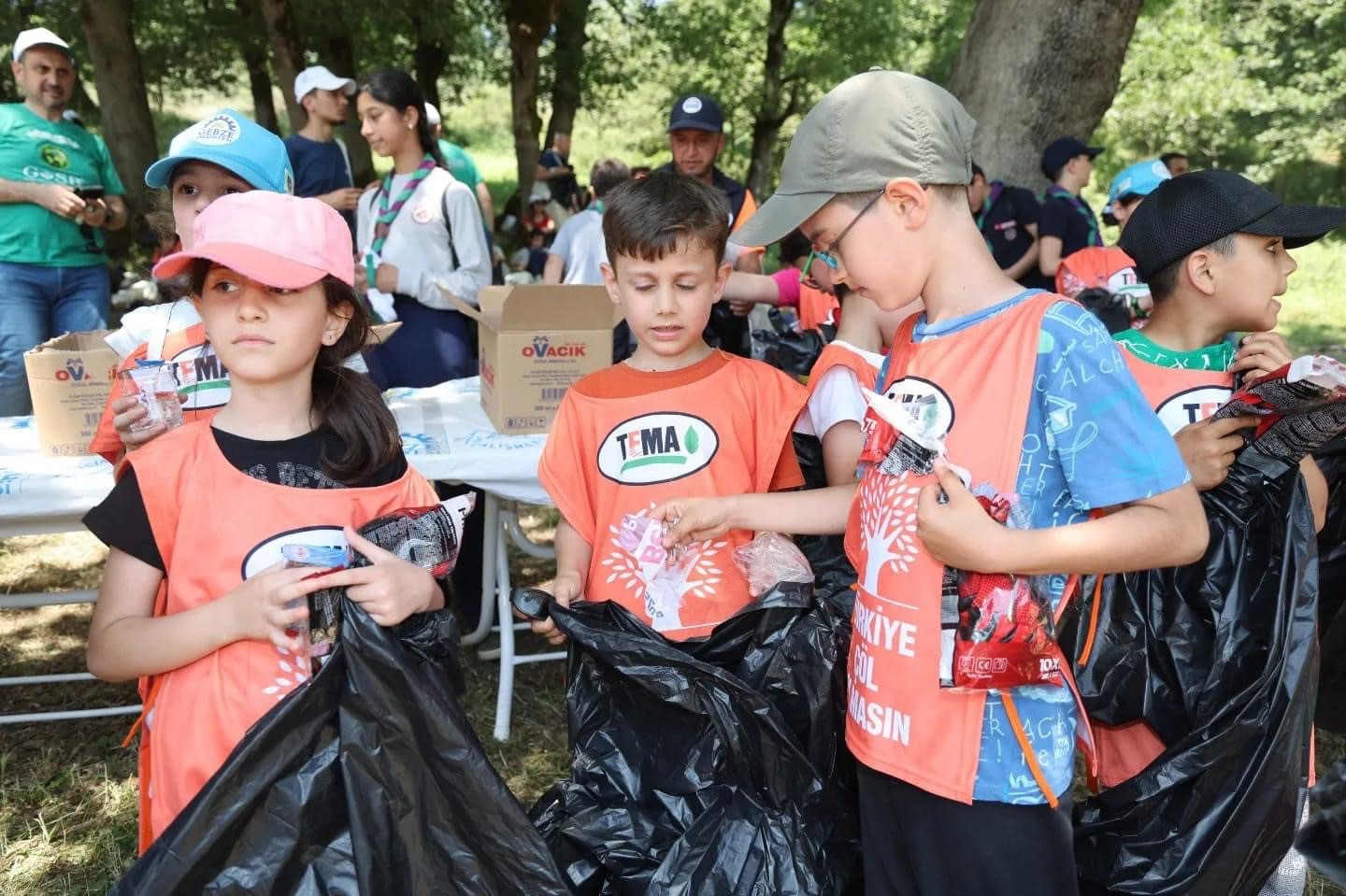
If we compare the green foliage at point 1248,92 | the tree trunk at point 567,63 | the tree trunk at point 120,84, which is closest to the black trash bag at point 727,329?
the tree trunk at point 120,84

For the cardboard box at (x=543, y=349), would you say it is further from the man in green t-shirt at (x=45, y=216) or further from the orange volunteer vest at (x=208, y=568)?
the man in green t-shirt at (x=45, y=216)

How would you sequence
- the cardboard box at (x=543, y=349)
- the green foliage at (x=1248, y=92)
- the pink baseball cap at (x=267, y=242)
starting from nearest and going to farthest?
the pink baseball cap at (x=267, y=242)
the cardboard box at (x=543, y=349)
the green foliage at (x=1248, y=92)

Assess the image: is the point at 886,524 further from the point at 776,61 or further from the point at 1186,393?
the point at 776,61

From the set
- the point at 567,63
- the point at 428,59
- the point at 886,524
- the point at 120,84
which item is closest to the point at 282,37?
the point at 120,84

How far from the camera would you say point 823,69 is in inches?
829

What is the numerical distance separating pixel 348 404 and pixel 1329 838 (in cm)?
150

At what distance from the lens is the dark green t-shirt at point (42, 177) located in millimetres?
4203

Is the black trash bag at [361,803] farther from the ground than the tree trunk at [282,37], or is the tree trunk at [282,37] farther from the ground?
the tree trunk at [282,37]

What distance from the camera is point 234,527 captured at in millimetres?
1622

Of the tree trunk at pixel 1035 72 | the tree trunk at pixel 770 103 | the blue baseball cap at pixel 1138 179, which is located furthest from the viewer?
the tree trunk at pixel 770 103

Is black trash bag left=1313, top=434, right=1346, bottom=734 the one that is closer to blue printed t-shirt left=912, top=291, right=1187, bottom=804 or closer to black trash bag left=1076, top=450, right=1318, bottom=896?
black trash bag left=1076, top=450, right=1318, bottom=896

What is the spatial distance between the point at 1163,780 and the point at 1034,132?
5494 mm

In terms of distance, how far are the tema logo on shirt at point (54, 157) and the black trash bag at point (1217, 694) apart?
448 cm

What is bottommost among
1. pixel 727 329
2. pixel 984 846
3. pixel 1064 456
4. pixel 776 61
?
pixel 984 846
